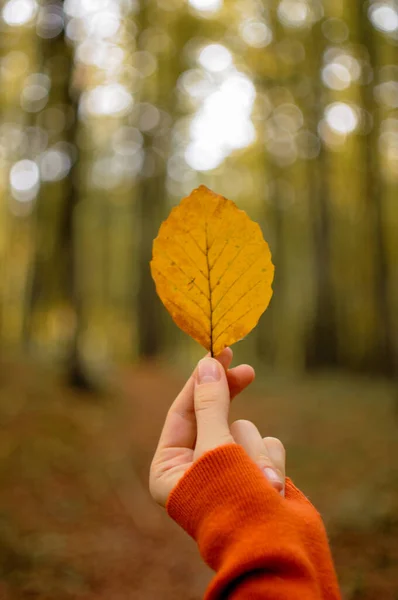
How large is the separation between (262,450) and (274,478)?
98mm

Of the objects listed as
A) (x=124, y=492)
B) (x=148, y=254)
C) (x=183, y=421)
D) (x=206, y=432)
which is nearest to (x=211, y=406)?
(x=206, y=432)

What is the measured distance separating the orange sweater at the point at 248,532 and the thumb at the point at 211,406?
0.16 feet

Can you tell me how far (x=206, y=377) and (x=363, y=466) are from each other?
5640 millimetres

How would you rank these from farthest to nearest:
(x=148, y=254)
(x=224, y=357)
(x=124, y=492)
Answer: (x=148, y=254) < (x=124, y=492) < (x=224, y=357)

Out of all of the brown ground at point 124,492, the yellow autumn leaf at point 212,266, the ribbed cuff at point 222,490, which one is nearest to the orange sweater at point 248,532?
the ribbed cuff at point 222,490

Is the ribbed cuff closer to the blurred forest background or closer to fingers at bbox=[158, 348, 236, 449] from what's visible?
fingers at bbox=[158, 348, 236, 449]

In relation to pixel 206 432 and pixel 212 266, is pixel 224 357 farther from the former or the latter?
pixel 212 266

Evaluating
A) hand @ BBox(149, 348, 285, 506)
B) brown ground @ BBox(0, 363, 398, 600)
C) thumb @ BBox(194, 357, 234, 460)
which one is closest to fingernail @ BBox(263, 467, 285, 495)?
hand @ BBox(149, 348, 285, 506)

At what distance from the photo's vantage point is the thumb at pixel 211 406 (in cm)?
99

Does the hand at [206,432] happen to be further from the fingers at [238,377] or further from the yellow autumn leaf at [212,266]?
the yellow autumn leaf at [212,266]

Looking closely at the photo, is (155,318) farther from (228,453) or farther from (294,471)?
(228,453)

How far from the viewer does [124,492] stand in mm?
5164

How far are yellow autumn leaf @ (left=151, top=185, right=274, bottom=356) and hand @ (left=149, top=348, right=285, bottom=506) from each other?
0.16 m

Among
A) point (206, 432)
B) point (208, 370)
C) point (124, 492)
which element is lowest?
point (124, 492)
